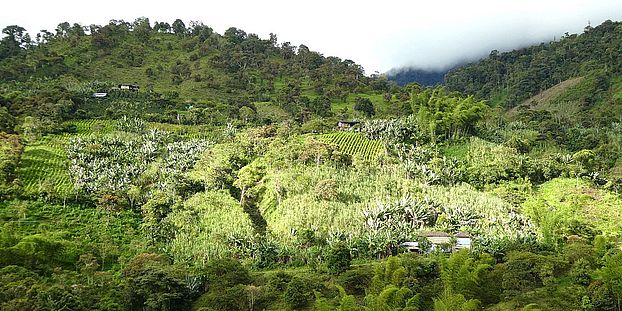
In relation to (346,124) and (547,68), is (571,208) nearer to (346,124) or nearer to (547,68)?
(346,124)

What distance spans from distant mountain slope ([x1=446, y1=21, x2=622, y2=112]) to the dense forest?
865 cm

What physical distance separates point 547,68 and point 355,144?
64993mm

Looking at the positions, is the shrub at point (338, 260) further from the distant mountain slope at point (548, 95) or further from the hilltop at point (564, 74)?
the distant mountain slope at point (548, 95)

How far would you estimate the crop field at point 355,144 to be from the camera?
47.7 m

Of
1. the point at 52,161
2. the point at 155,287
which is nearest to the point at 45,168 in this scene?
the point at 52,161

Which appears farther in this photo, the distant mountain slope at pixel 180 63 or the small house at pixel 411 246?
the distant mountain slope at pixel 180 63

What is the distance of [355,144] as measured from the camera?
50.1m

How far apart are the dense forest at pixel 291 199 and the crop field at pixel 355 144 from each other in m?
0.31

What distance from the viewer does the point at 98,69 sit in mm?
79438

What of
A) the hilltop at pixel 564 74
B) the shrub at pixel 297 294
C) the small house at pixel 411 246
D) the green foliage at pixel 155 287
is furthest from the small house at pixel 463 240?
the hilltop at pixel 564 74

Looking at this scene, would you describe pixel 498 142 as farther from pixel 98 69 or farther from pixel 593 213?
pixel 98 69

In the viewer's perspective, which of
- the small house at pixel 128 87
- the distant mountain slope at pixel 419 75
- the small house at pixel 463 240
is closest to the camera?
the small house at pixel 463 240

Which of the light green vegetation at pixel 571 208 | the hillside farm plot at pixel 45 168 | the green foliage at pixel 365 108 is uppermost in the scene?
Result: the green foliage at pixel 365 108

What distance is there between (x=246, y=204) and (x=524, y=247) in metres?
21.1
